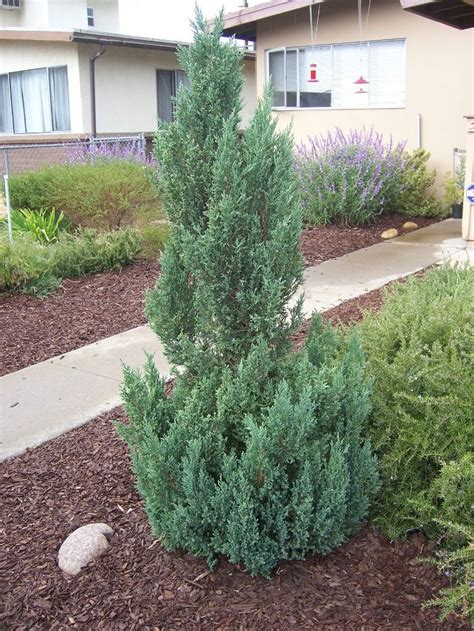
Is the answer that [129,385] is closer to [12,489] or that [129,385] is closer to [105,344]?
[12,489]

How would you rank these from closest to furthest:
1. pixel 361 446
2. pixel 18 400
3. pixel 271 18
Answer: pixel 361 446 → pixel 18 400 → pixel 271 18

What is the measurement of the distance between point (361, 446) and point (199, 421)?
829mm

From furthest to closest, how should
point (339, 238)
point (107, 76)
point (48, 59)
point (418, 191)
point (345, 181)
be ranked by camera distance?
point (48, 59) → point (107, 76) → point (418, 191) → point (345, 181) → point (339, 238)

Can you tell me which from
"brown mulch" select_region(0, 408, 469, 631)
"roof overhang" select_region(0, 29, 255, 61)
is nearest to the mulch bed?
"brown mulch" select_region(0, 408, 469, 631)

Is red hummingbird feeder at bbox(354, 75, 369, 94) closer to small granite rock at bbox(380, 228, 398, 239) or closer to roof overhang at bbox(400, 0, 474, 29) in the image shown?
small granite rock at bbox(380, 228, 398, 239)

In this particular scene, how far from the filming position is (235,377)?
304 centimetres

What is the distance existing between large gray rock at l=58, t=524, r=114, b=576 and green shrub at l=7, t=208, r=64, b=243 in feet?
21.4

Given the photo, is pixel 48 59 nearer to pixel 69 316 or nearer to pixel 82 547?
pixel 69 316

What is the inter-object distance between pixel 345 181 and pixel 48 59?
1078cm

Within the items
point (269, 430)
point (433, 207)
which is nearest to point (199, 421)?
point (269, 430)

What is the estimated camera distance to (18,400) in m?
4.94

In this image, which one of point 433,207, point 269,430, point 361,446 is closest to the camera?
point 269,430

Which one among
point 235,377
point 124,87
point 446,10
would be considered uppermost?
point 124,87

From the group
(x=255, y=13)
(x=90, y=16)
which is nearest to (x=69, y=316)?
(x=255, y=13)
